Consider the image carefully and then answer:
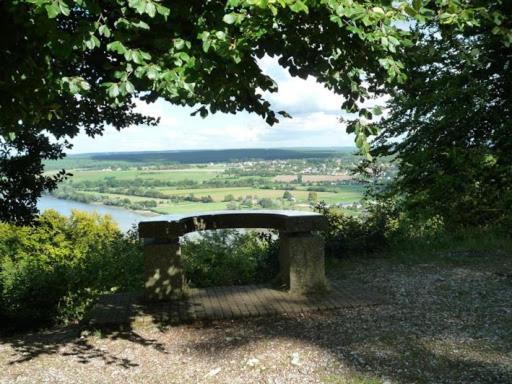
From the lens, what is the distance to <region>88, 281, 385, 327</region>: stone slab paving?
5785 millimetres

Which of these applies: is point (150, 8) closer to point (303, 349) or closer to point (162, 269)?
point (303, 349)

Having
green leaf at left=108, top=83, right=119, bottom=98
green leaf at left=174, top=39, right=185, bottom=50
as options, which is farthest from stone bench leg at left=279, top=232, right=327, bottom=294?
green leaf at left=108, top=83, right=119, bottom=98

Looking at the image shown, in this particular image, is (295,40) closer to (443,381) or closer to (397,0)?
(397,0)

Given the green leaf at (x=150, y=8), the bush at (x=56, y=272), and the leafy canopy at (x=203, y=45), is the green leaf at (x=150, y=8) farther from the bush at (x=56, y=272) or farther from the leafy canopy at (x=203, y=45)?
the bush at (x=56, y=272)

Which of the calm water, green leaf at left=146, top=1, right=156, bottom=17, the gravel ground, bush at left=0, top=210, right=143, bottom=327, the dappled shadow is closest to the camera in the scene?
green leaf at left=146, top=1, right=156, bottom=17

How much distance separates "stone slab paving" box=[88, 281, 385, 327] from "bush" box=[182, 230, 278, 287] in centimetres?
76

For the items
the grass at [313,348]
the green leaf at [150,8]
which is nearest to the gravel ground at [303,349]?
the grass at [313,348]

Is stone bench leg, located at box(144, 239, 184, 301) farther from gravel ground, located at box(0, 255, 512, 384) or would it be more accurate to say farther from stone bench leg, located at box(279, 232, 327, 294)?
stone bench leg, located at box(279, 232, 327, 294)

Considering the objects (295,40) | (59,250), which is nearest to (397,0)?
(295,40)

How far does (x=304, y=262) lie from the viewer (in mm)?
6500

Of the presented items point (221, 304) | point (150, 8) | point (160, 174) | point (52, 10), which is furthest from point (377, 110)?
point (160, 174)

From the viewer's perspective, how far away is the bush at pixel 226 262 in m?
7.68

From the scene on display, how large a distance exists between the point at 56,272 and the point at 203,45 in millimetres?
5258

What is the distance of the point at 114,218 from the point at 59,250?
180 inches
